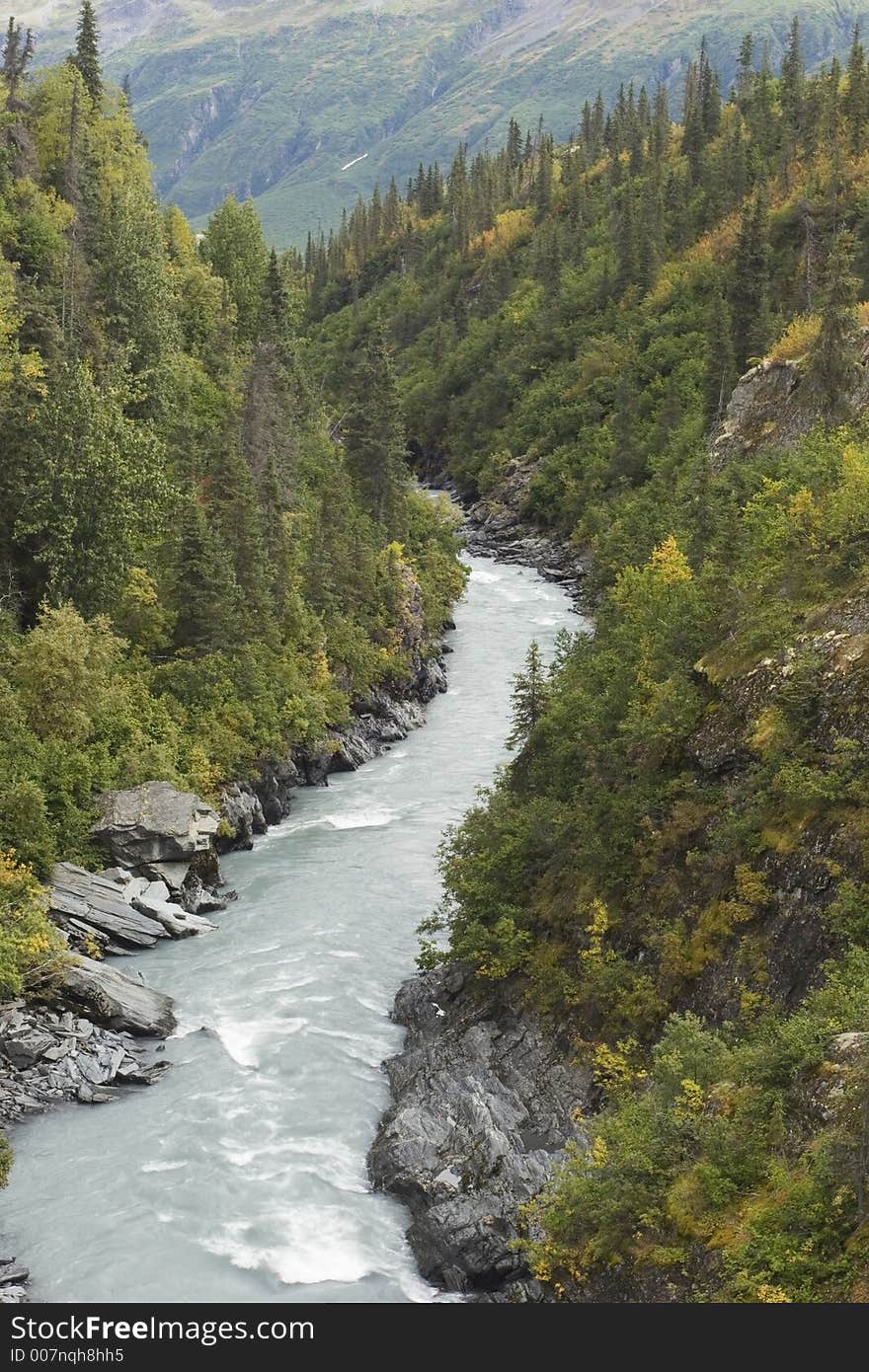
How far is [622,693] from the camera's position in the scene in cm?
3288

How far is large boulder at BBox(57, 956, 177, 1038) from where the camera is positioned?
30672 millimetres

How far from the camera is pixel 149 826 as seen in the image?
39.3 m

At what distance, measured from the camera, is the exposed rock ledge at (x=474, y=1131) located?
890 inches

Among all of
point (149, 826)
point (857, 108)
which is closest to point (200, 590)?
point (149, 826)

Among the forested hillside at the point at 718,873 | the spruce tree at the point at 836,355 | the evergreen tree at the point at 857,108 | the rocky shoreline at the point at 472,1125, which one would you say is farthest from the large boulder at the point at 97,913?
the evergreen tree at the point at 857,108

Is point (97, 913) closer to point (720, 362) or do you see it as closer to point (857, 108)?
point (720, 362)

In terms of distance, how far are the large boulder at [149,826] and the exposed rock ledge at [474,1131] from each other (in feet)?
38.3

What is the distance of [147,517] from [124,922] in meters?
17.8

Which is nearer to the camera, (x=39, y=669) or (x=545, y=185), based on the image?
(x=39, y=669)

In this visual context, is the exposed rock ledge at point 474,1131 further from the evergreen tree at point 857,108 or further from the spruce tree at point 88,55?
the evergreen tree at point 857,108

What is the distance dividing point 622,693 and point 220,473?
26676mm

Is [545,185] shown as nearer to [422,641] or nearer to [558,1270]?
[422,641]
